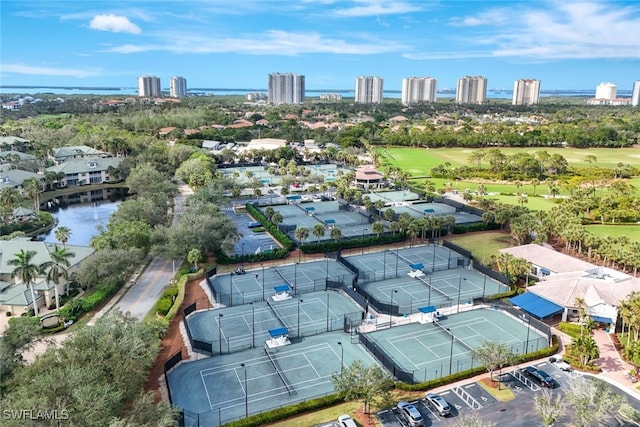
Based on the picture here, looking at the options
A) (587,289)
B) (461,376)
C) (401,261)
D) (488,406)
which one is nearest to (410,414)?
(488,406)

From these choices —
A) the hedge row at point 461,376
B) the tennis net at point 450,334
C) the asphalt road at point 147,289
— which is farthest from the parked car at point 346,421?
the asphalt road at point 147,289

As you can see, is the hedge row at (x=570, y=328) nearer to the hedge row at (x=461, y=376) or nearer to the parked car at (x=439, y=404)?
the hedge row at (x=461, y=376)

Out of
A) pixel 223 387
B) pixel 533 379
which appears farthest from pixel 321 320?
pixel 533 379

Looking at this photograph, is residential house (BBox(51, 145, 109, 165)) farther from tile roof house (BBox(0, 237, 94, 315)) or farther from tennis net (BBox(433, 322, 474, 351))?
tennis net (BBox(433, 322, 474, 351))

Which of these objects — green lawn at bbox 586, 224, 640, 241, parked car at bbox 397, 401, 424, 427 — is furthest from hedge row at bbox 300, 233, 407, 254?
parked car at bbox 397, 401, 424, 427

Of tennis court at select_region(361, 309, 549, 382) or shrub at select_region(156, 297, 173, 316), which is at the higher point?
shrub at select_region(156, 297, 173, 316)
